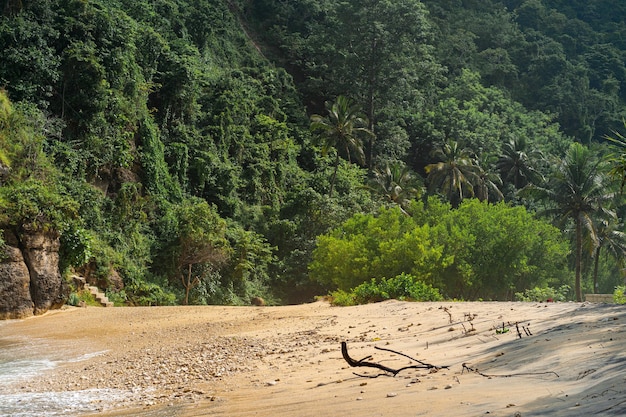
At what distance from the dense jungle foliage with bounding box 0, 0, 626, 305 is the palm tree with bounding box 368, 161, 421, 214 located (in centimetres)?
16

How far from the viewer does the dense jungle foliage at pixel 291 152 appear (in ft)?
88.5

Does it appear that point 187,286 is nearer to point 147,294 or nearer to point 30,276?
point 147,294

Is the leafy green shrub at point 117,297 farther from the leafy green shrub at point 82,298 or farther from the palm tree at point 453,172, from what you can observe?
the palm tree at point 453,172

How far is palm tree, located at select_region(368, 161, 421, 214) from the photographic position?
43125mm

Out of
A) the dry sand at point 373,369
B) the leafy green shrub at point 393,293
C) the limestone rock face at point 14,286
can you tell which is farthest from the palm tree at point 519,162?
the limestone rock face at point 14,286

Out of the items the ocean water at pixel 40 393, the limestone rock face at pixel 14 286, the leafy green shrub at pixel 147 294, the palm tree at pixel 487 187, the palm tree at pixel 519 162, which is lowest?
the ocean water at pixel 40 393

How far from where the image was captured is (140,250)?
29.4 metres

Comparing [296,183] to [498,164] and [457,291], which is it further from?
[498,164]

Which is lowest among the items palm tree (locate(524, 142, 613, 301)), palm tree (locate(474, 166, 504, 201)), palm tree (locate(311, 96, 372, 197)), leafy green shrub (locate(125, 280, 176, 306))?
leafy green shrub (locate(125, 280, 176, 306))

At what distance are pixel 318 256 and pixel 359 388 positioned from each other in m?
22.6

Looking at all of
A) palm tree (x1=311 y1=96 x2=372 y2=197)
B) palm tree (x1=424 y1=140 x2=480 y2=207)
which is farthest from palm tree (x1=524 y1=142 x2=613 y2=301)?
palm tree (x1=311 y1=96 x2=372 y2=197)

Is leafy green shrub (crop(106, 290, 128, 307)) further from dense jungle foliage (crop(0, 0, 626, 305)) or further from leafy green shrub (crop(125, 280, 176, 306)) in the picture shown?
leafy green shrub (crop(125, 280, 176, 306))

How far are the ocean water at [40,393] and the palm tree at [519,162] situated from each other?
46780 mm

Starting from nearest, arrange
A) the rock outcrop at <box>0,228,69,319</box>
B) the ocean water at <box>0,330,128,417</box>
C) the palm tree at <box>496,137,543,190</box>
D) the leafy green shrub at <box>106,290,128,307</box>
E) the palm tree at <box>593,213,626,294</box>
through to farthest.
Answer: the ocean water at <box>0,330,128,417</box> → the rock outcrop at <box>0,228,69,319</box> → the leafy green shrub at <box>106,290,128,307</box> → the palm tree at <box>593,213,626,294</box> → the palm tree at <box>496,137,543,190</box>
